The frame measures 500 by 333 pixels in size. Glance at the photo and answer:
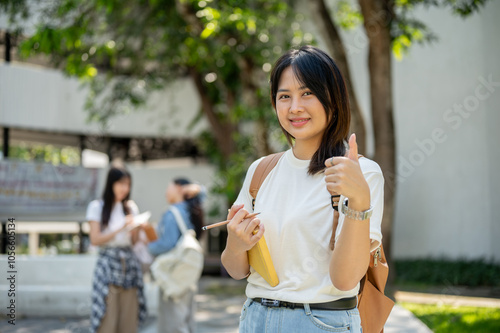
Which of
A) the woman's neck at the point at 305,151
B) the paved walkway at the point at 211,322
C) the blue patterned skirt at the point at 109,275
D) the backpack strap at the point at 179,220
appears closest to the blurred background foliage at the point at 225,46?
the paved walkway at the point at 211,322

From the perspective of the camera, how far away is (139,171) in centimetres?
1532

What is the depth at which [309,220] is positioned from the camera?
1818mm

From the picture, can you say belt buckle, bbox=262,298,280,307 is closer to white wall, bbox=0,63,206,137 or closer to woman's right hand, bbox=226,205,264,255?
woman's right hand, bbox=226,205,264,255

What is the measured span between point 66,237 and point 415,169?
27.8 ft

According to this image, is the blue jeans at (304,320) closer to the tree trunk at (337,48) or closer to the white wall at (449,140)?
the tree trunk at (337,48)

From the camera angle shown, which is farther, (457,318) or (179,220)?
(457,318)

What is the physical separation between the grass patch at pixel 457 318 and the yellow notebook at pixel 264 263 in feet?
16.4

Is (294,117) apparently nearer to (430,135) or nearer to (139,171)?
(430,135)

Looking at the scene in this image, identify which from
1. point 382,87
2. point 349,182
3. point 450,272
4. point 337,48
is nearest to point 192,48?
point 337,48

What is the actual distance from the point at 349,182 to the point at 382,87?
7587mm

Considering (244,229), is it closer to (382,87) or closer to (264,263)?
(264,263)

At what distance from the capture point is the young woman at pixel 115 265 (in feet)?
16.5

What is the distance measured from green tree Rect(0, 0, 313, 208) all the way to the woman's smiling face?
5.04m

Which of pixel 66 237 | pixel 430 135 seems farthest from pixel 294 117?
pixel 66 237
